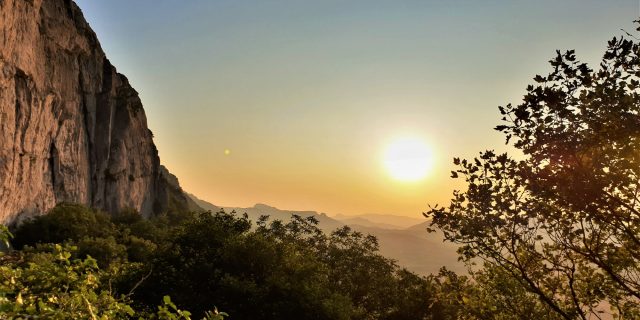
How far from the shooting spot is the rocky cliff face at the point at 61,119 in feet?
154

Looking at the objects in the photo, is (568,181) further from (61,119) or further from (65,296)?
(61,119)

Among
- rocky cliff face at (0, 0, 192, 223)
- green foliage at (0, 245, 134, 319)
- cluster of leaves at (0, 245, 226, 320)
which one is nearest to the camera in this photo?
cluster of leaves at (0, 245, 226, 320)

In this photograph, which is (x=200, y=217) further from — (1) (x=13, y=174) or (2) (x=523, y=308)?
(1) (x=13, y=174)

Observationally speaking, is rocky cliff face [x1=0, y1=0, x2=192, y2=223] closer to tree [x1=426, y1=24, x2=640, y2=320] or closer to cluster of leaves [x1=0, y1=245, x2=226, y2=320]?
cluster of leaves [x1=0, y1=245, x2=226, y2=320]

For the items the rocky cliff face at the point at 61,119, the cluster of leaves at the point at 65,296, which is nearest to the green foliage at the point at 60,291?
the cluster of leaves at the point at 65,296

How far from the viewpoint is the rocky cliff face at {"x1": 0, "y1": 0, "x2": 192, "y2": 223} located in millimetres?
46875

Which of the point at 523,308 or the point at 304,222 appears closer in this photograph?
the point at 523,308

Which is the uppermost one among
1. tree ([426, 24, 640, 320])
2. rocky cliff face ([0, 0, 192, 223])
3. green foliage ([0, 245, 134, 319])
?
rocky cliff face ([0, 0, 192, 223])

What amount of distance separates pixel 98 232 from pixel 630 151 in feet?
181

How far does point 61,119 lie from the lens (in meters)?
60.6

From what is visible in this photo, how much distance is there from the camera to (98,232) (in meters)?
50.8

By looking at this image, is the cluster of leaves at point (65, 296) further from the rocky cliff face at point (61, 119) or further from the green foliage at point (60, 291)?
the rocky cliff face at point (61, 119)

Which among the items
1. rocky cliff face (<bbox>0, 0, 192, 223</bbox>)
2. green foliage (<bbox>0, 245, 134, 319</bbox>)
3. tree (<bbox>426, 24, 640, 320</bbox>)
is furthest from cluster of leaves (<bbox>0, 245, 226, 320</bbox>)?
rocky cliff face (<bbox>0, 0, 192, 223</bbox>)

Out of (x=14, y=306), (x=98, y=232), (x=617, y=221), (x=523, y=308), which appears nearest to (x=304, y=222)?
(x=98, y=232)
